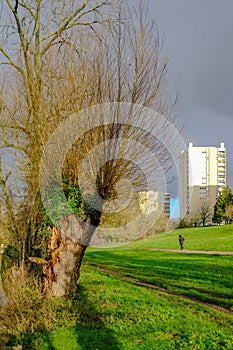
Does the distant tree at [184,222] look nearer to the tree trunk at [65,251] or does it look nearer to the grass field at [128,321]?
the grass field at [128,321]

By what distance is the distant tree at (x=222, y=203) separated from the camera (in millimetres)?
68675

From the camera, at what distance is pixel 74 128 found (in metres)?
8.70

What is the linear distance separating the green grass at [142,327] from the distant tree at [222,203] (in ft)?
201

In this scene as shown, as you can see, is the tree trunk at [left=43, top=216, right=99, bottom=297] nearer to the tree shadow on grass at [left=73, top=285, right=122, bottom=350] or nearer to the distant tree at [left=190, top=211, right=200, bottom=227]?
the tree shadow on grass at [left=73, top=285, right=122, bottom=350]

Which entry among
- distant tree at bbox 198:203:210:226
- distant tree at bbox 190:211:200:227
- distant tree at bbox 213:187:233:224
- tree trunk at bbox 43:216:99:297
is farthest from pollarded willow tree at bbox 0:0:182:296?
distant tree at bbox 198:203:210:226

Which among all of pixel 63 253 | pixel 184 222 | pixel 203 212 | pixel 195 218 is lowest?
pixel 63 253

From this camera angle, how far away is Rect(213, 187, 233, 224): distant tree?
225 ft

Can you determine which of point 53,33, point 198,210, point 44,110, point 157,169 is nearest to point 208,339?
point 157,169

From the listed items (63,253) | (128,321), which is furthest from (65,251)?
(128,321)

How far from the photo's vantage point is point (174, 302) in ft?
32.2

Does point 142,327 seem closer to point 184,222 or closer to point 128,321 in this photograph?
point 128,321

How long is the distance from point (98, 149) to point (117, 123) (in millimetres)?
751

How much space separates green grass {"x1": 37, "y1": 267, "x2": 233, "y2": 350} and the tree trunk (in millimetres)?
758

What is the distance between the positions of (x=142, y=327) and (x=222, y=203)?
6442 cm
